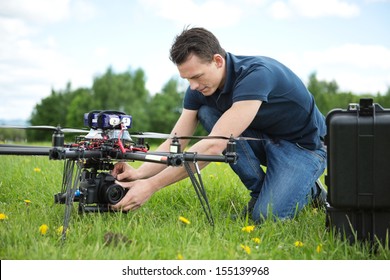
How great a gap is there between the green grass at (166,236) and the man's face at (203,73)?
1.02 m

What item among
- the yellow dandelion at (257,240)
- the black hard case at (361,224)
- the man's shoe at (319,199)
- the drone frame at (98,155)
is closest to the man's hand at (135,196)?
the drone frame at (98,155)

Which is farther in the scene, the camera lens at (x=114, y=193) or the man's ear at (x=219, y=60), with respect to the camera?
the man's ear at (x=219, y=60)

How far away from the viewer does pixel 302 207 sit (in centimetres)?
455

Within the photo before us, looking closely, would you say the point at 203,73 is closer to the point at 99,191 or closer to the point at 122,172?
the point at 122,172

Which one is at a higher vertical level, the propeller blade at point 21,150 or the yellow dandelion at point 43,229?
the propeller blade at point 21,150

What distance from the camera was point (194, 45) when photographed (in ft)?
13.2

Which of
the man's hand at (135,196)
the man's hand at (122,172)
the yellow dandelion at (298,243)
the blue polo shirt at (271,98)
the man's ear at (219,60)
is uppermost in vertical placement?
the man's ear at (219,60)

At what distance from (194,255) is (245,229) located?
690 millimetres

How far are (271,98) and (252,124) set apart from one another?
0.38m

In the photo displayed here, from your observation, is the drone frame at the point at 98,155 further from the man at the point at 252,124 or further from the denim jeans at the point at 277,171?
the denim jeans at the point at 277,171

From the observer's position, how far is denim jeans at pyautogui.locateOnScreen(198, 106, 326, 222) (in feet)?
14.6

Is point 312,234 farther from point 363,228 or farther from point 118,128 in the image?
point 118,128

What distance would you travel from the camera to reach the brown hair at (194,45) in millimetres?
4027
